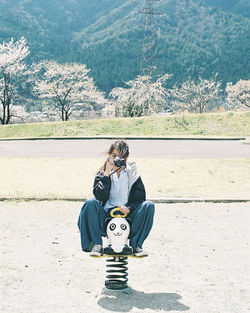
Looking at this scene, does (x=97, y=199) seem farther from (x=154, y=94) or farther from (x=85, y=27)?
(x=85, y=27)

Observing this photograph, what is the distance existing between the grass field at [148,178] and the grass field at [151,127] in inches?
603

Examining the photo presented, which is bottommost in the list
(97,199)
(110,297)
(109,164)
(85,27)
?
(110,297)

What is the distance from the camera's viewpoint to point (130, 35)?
11112 cm

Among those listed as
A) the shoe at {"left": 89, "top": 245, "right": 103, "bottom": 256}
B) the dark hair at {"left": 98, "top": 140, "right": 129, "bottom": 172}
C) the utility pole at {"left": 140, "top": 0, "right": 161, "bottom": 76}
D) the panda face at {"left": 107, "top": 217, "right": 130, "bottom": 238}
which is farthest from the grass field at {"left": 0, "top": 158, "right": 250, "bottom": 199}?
the utility pole at {"left": 140, "top": 0, "right": 161, "bottom": 76}

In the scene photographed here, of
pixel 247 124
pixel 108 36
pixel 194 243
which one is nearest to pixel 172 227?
pixel 194 243

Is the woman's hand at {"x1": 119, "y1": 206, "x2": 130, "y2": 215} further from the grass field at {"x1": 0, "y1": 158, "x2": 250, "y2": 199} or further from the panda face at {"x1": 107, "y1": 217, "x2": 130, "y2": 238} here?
the grass field at {"x1": 0, "y1": 158, "x2": 250, "y2": 199}

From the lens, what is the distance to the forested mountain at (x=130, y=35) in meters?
90.9

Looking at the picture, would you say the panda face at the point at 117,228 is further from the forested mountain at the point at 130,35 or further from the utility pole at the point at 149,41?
the forested mountain at the point at 130,35

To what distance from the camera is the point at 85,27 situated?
14238 centimetres

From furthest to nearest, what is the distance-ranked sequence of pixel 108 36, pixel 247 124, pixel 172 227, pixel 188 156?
pixel 108 36 < pixel 247 124 < pixel 188 156 < pixel 172 227

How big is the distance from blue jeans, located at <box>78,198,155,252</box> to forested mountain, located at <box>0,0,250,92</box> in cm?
6746

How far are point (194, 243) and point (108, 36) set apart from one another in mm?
113139

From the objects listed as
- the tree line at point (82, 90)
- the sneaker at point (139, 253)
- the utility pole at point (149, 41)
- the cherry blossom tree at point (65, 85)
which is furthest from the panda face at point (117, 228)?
the cherry blossom tree at point (65, 85)

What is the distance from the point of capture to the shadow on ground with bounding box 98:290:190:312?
3939 mm
